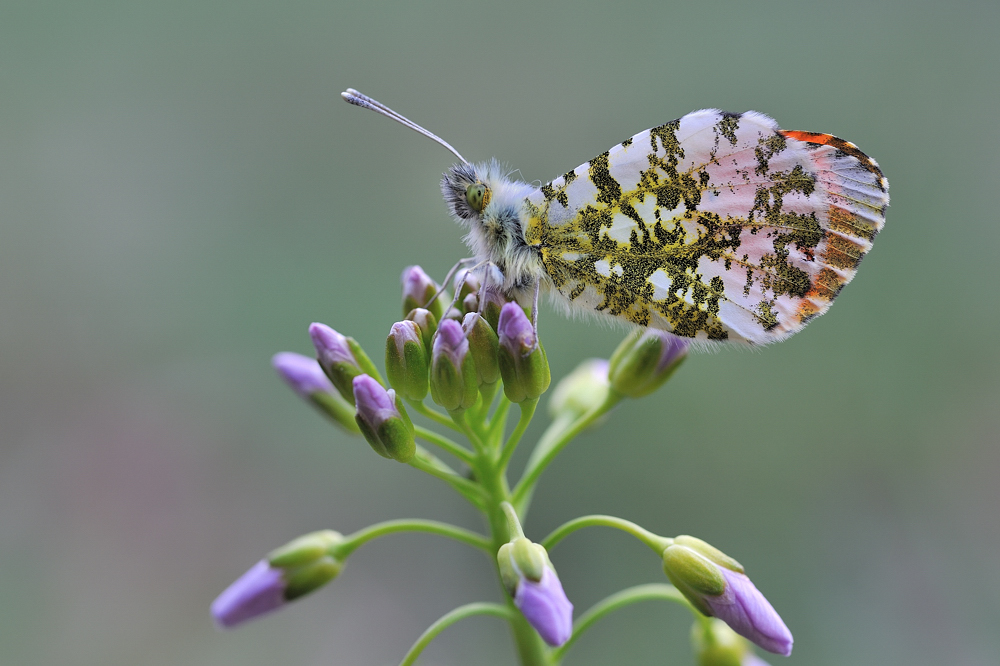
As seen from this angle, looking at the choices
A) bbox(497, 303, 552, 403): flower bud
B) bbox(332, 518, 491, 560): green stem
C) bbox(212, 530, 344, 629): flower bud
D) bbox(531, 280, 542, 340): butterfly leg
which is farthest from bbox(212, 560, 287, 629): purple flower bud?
bbox(531, 280, 542, 340): butterfly leg

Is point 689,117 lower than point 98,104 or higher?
lower

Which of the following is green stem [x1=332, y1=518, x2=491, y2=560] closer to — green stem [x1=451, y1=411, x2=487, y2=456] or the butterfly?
green stem [x1=451, y1=411, x2=487, y2=456]

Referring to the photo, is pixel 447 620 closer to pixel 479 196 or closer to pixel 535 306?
pixel 535 306

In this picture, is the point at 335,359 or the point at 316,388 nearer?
the point at 335,359

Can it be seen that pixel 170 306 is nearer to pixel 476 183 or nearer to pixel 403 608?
pixel 403 608

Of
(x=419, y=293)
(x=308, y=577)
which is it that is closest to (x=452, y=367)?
(x=419, y=293)

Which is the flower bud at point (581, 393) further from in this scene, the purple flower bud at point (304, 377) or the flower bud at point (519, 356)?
the purple flower bud at point (304, 377)

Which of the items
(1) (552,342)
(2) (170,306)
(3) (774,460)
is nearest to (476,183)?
(1) (552,342)
